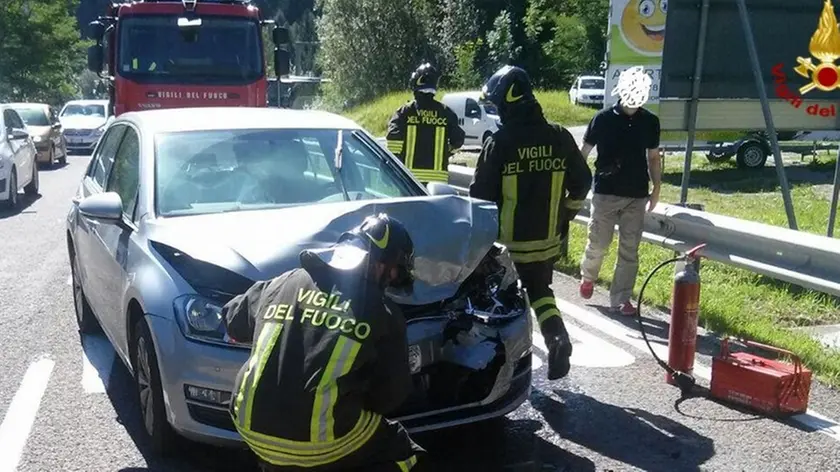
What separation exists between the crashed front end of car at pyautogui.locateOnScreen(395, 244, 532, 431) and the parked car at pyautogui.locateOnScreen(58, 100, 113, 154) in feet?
80.2

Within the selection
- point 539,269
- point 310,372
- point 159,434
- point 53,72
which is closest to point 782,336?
point 539,269

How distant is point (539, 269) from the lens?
5625mm

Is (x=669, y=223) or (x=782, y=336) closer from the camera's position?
(x=782, y=336)

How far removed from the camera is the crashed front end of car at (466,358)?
4.37 metres

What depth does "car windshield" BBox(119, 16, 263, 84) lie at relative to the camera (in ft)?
44.1

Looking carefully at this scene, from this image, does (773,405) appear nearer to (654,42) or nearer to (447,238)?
(447,238)

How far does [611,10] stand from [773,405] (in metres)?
Answer: 12.6

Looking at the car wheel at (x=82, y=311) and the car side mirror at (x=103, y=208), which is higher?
the car side mirror at (x=103, y=208)

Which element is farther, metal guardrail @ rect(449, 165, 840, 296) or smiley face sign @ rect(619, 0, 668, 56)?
smiley face sign @ rect(619, 0, 668, 56)

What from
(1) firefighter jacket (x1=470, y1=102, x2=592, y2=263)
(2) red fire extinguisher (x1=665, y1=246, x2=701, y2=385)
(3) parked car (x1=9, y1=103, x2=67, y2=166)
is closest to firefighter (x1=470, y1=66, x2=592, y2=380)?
(1) firefighter jacket (x1=470, y1=102, x2=592, y2=263)

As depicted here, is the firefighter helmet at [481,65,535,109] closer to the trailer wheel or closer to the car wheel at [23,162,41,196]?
the car wheel at [23,162,41,196]

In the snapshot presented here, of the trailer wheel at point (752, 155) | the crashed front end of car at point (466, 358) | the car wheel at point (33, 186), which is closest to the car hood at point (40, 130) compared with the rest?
the car wheel at point (33, 186)

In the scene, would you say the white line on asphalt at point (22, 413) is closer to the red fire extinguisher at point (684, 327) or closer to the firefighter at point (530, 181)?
the firefighter at point (530, 181)

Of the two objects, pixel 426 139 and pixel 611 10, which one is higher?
pixel 611 10
